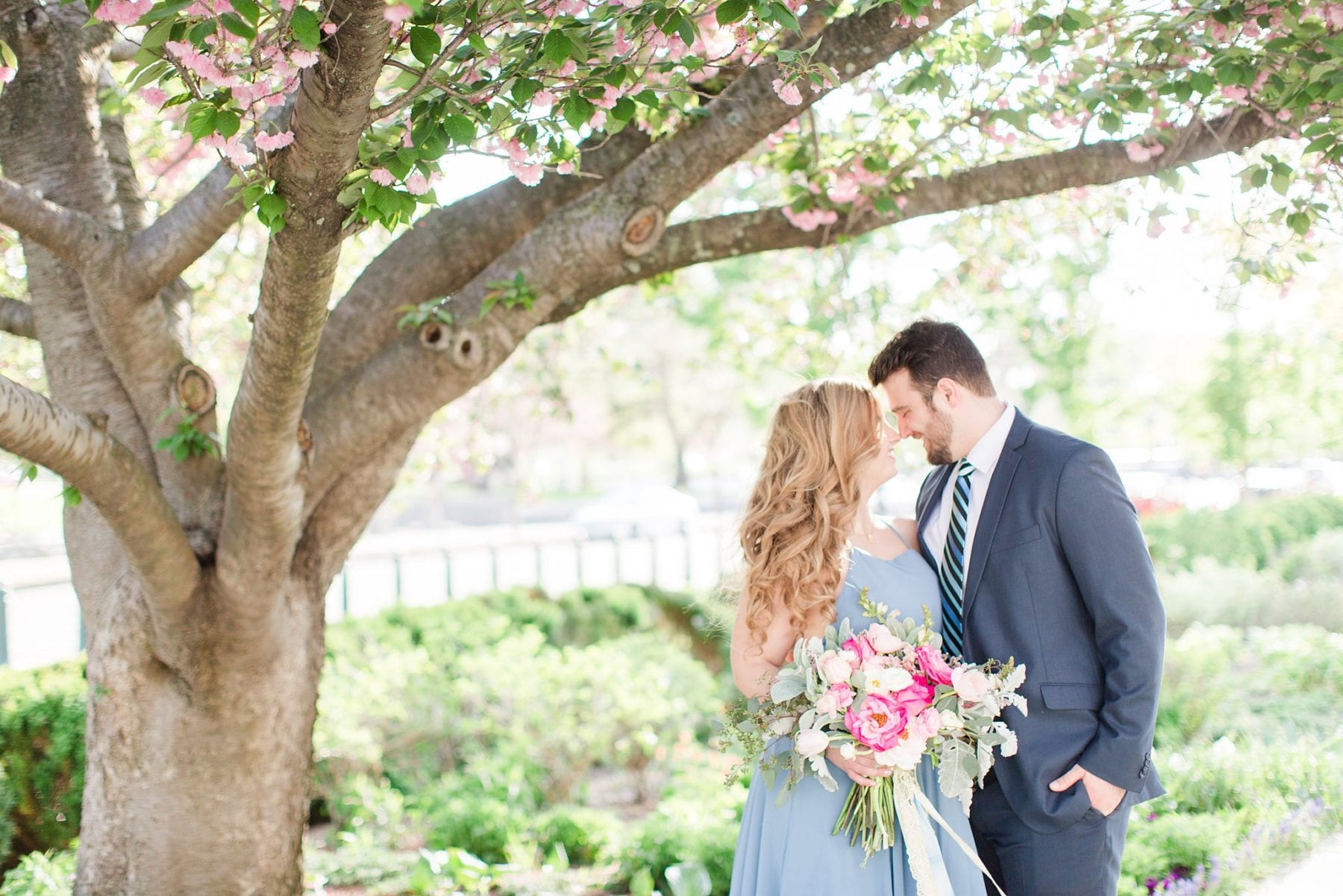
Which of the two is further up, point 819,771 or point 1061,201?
point 1061,201

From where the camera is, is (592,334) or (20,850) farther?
(592,334)

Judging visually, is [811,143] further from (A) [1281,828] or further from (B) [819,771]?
(A) [1281,828]

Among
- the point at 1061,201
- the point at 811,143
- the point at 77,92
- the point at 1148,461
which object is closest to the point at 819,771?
the point at 811,143

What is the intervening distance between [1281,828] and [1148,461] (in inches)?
1647

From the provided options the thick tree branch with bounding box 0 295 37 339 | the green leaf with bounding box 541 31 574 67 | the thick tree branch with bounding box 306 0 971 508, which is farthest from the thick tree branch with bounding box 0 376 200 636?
the green leaf with bounding box 541 31 574 67

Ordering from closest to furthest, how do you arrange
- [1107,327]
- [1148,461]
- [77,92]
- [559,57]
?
[559,57], [77,92], [1107,327], [1148,461]

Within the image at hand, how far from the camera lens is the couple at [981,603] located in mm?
2520

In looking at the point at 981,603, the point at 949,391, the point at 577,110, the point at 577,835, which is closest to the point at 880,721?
the point at 981,603

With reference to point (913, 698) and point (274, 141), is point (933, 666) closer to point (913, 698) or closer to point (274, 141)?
point (913, 698)

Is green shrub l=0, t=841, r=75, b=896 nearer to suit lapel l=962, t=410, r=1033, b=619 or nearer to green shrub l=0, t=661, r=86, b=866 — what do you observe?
green shrub l=0, t=661, r=86, b=866

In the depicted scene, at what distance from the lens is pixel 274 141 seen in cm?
210

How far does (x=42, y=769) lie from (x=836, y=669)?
445 centimetres

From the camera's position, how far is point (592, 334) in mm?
11477

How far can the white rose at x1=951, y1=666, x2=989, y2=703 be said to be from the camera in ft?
7.71
